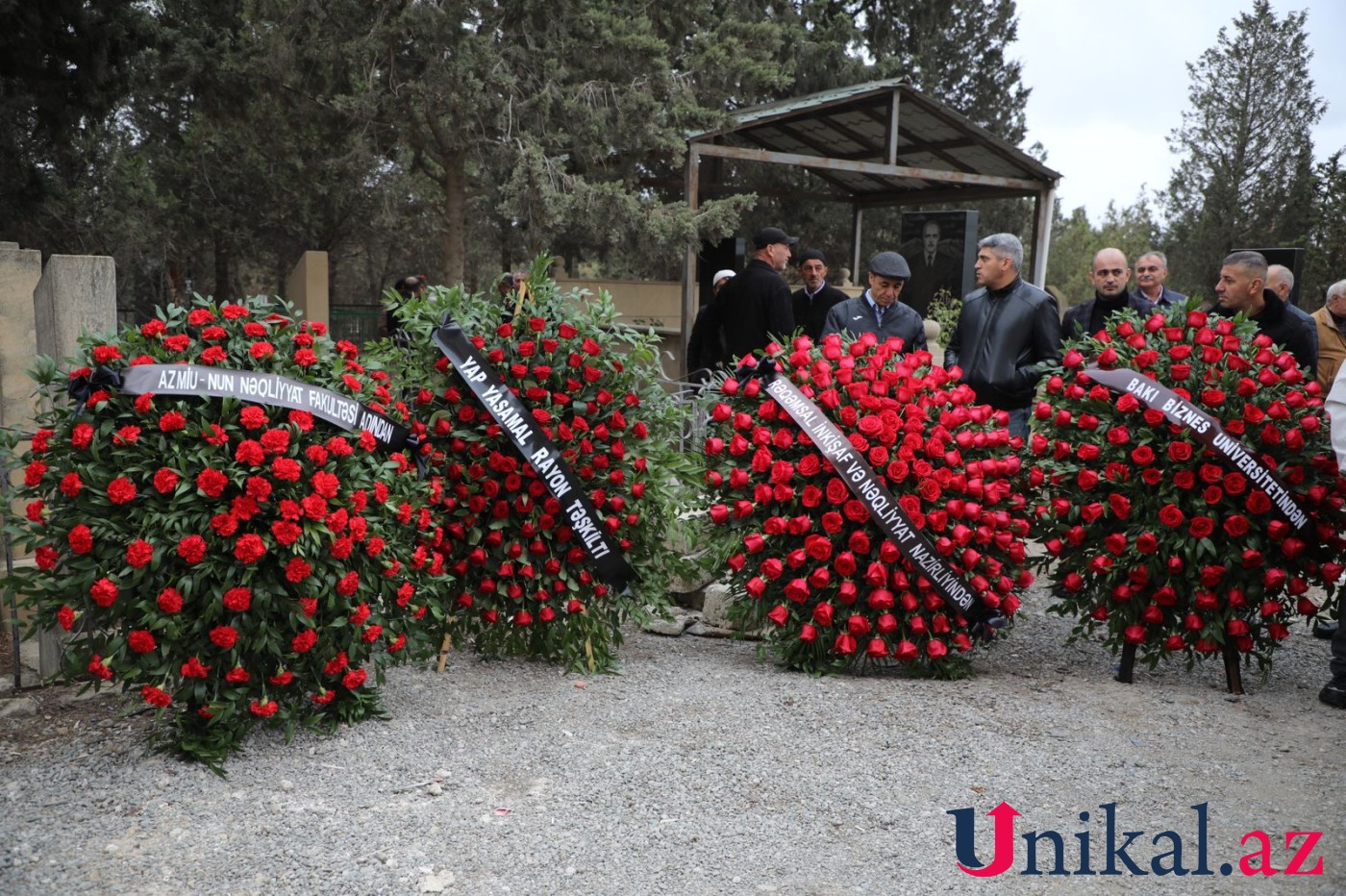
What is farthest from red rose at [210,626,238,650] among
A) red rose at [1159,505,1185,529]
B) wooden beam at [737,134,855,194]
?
wooden beam at [737,134,855,194]

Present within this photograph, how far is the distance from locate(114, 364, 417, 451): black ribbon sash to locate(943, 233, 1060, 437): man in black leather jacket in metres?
3.17

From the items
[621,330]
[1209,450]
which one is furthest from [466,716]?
[1209,450]

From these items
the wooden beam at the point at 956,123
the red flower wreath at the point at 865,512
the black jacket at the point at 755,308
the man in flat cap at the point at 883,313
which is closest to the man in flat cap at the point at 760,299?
the black jacket at the point at 755,308

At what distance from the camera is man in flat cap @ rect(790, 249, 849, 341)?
776cm

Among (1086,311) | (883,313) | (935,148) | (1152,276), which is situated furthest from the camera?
(935,148)

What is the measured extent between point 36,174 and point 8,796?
33.1 feet

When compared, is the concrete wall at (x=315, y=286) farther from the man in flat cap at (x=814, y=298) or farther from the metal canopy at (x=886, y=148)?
the man in flat cap at (x=814, y=298)

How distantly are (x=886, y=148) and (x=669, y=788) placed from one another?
13.1 metres

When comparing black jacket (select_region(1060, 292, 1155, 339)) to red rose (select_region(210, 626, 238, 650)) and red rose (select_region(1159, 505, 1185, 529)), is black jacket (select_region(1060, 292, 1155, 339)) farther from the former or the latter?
red rose (select_region(210, 626, 238, 650))

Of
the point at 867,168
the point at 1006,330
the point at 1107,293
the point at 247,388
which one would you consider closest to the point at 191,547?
the point at 247,388

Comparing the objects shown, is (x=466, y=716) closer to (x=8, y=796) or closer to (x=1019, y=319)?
(x=8, y=796)

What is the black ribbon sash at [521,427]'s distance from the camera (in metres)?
4.06

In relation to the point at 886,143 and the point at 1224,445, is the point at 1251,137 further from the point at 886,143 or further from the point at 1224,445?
the point at 1224,445

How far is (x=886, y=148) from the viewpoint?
14969mm
